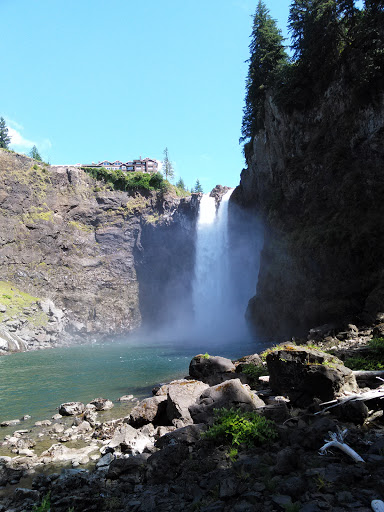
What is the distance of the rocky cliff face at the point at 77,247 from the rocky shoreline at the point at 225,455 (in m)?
34.0

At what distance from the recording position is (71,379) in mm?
A: 19859

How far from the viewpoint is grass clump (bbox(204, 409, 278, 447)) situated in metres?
→ 6.19

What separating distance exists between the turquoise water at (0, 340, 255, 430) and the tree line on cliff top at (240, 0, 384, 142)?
895 inches

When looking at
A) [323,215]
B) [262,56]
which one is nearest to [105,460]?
[323,215]

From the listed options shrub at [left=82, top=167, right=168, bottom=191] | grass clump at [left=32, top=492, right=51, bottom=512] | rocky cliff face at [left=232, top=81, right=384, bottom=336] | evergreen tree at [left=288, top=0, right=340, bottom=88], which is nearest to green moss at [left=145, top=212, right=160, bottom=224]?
shrub at [left=82, top=167, right=168, bottom=191]

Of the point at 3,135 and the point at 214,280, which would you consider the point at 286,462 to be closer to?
the point at 214,280

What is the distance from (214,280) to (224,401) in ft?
137

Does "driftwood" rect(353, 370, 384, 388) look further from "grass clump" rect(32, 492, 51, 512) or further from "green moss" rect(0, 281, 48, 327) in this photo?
"green moss" rect(0, 281, 48, 327)

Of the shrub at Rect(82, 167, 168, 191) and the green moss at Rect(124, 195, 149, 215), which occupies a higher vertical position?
the shrub at Rect(82, 167, 168, 191)

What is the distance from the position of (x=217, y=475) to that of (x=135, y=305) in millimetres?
50389

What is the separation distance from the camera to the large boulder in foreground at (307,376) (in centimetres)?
731

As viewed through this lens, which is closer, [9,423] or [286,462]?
[286,462]

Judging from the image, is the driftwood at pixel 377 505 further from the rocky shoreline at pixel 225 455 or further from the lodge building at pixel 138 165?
the lodge building at pixel 138 165

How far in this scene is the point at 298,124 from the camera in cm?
3036
